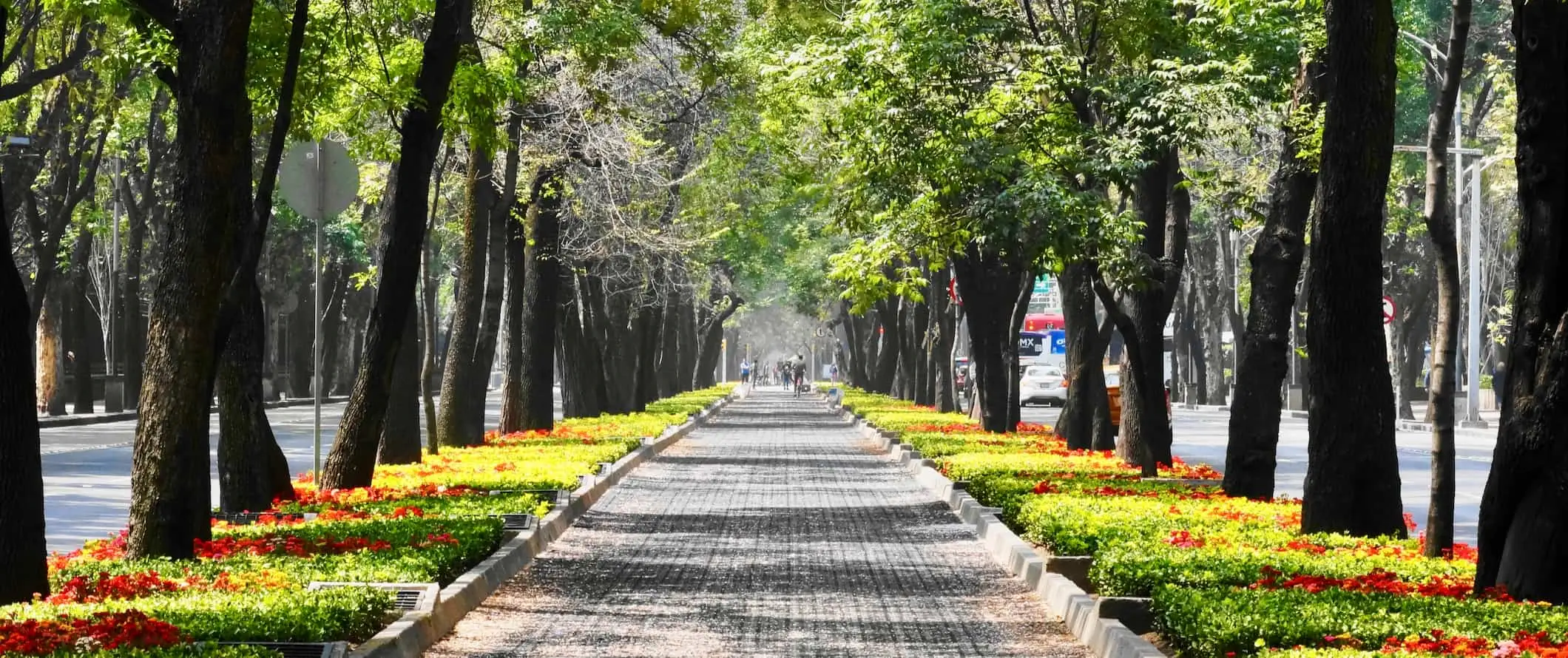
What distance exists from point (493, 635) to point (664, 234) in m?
32.6

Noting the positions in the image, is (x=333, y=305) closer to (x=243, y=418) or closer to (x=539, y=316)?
(x=539, y=316)

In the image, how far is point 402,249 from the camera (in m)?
19.5

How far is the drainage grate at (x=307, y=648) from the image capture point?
8.89m

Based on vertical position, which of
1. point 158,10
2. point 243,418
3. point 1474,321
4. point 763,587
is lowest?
point 763,587

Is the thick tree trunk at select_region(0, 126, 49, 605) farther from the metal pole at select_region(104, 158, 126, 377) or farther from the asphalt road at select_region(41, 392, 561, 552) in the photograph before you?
the metal pole at select_region(104, 158, 126, 377)

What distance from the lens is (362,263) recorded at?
7438cm

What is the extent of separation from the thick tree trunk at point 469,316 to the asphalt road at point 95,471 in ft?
6.64

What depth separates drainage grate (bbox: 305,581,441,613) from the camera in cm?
1119

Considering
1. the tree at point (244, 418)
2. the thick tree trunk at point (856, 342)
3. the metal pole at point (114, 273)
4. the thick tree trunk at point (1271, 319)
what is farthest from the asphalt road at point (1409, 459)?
the thick tree trunk at point (856, 342)

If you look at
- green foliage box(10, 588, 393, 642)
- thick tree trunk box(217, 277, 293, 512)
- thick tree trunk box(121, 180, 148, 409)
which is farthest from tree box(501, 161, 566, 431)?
green foliage box(10, 588, 393, 642)

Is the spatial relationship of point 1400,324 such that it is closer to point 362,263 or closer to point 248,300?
point 362,263

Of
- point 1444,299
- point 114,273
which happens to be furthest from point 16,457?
point 114,273

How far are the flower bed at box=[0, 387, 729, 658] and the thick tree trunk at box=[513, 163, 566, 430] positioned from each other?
1350 cm

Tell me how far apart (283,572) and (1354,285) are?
7217mm
